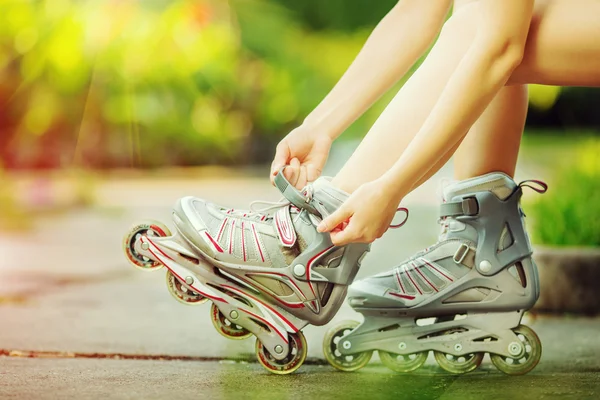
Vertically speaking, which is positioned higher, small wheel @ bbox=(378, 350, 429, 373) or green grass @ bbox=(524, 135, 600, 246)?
green grass @ bbox=(524, 135, 600, 246)

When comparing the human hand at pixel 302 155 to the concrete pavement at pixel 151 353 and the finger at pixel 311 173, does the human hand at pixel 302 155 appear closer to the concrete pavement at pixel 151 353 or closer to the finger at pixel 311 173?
the finger at pixel 311 173

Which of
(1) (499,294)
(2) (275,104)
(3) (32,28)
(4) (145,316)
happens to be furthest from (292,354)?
(2) (275,104)

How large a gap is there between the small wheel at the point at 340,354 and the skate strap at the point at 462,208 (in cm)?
29

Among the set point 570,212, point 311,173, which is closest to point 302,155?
point 311,173

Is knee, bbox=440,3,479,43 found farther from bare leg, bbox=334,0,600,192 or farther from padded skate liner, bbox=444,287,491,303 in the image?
padded skate liner, bbox=444,287,491,303

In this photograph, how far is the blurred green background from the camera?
8148mm

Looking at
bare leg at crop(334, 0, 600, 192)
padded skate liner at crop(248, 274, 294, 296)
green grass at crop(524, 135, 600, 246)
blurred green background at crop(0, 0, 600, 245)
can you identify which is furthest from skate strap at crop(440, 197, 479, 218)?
blurred green background at crop(0, 0, 600, 245)

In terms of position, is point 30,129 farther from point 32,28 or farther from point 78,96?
point 32,28

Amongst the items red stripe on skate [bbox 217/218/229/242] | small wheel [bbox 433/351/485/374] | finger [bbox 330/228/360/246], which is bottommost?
small wheel [bbox 433/351/485/374]

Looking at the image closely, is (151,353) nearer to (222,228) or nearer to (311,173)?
(222,228)

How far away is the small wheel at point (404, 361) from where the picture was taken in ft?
5.07

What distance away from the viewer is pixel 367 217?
1.31 meters

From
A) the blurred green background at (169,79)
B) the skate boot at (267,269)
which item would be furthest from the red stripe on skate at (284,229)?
the blurred green background at (169,79)

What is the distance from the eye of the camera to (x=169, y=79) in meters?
9.73
